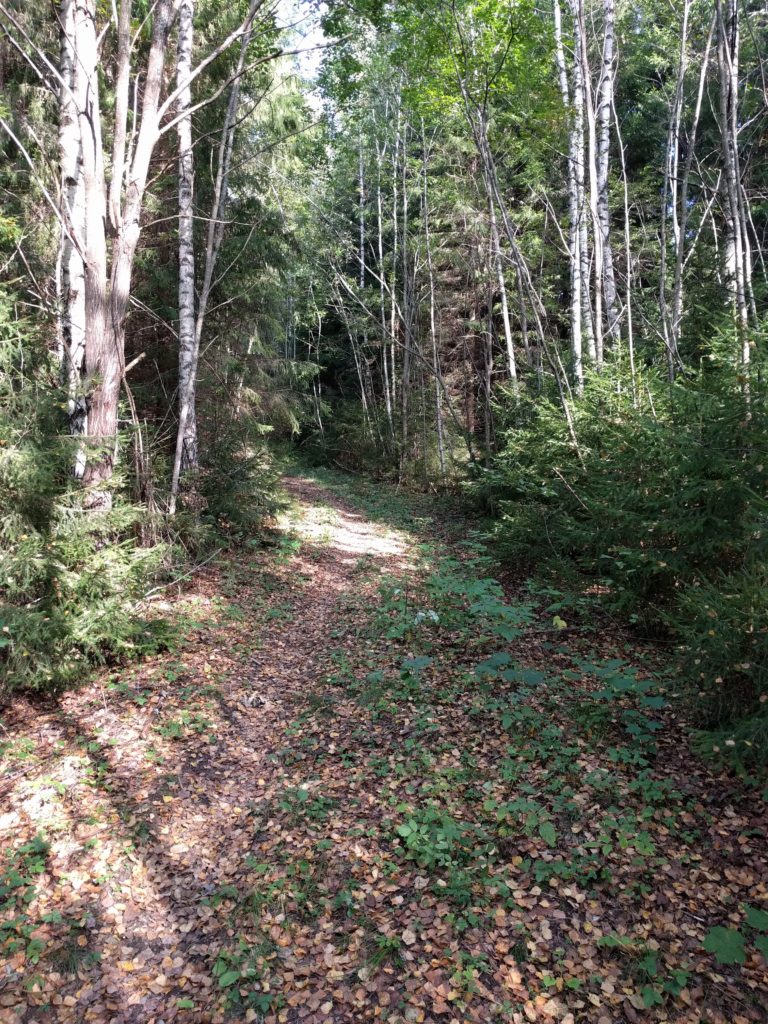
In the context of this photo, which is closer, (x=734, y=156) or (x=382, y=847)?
(x=382, y=847)

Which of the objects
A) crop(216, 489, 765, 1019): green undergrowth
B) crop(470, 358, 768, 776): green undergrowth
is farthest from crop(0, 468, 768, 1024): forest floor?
crop(470, 358, 768, 776): green undergrowth

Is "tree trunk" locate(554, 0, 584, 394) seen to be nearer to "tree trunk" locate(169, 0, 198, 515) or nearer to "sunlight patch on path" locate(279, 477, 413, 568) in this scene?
"sunlight patch on path" locate(279, 477, 413, 568)

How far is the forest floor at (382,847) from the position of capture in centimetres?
286

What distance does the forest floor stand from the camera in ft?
9.39

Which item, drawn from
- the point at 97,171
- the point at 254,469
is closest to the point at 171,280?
the point at 254,469

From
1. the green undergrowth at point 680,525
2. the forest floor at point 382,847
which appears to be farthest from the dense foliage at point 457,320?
the forest floor at point 382,847

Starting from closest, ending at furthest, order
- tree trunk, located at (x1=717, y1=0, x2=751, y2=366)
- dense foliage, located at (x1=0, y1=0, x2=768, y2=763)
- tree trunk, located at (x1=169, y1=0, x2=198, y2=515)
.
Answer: dense foliage, located at (x1=0, y1=0, x2=768, y2=763)
tree trunk, located at (x1=717, y1=0, x2=751, y2=366)
tree trunk, located at (x1=169, y1=0, x2=198, y2=515)

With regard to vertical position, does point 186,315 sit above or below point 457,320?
below

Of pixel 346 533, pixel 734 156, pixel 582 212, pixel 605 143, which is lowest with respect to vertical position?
pixel 346 533

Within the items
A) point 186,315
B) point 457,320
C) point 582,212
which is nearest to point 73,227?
point 186,315

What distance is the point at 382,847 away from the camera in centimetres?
379

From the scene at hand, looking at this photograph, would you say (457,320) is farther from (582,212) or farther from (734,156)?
(734,156)

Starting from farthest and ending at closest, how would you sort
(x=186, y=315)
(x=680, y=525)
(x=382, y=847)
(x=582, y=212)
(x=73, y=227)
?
(x=582, y=212), (x=186, y=315), (x=73, y=227), (x=680, y=525), (x=382, y=847)

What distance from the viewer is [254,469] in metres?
9.74
